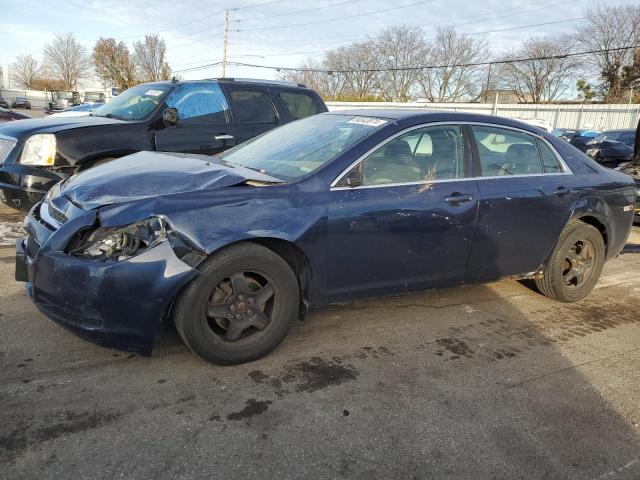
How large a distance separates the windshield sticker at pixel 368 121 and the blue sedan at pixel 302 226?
0.07 feet

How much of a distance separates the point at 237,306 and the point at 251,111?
4.39 meters

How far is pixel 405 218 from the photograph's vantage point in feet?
11.7

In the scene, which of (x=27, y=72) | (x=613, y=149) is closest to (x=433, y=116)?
(x=613, y=149)

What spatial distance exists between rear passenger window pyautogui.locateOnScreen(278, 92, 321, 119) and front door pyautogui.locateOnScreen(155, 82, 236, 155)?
0.93 meters

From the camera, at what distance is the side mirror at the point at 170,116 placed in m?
6.02

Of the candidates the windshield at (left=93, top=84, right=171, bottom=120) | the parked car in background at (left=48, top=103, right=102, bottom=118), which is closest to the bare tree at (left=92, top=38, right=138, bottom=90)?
the parked car in background at (left=48, top=103, right=102, bottom=118)

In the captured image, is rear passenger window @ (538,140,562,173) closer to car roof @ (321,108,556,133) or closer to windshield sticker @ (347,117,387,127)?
car roof @ (321,108,556,133)

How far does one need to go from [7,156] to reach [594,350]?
229 inches

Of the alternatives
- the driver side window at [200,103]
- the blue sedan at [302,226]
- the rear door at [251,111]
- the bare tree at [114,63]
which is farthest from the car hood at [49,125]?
the bare tree at [114,63]

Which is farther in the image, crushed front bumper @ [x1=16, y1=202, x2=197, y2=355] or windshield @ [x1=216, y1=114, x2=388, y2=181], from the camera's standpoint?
windshield @ [x1=216, y1=114, x2=388, y2=181]

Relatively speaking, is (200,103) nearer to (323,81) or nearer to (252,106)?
(252,106)

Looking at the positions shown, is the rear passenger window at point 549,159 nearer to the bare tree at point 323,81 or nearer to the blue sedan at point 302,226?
the blue sedan at point 302,226

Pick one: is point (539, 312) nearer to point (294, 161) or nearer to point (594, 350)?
point (594, 350)

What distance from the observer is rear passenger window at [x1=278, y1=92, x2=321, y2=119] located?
731cm
